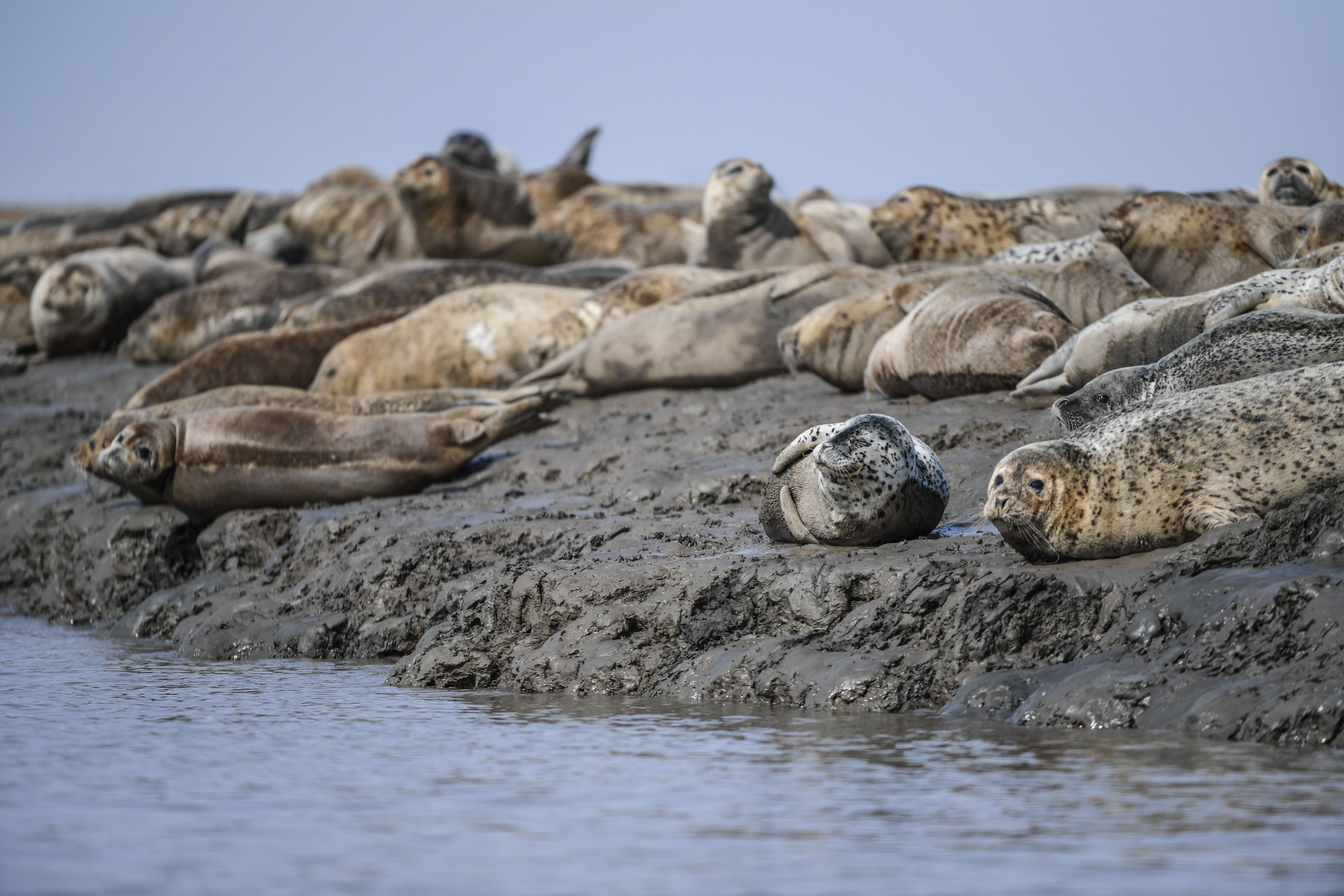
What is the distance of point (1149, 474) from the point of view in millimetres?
4246

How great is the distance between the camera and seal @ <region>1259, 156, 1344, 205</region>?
937 cm

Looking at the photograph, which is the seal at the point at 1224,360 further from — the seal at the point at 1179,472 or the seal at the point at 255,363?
the seal at the point at 255,363

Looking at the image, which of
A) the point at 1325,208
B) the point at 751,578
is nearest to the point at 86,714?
the point at 751,578

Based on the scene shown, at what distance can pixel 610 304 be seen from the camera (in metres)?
10.5

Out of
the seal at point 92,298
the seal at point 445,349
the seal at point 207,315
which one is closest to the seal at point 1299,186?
the seal at point 445,349

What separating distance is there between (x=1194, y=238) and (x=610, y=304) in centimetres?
399

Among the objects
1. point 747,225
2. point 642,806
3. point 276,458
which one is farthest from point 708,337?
point 642,806

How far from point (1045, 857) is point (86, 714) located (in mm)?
2932

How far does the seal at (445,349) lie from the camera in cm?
1052

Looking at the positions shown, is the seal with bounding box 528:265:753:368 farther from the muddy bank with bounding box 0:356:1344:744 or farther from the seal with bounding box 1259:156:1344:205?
the seal with bounding box 1259:156:1344:205

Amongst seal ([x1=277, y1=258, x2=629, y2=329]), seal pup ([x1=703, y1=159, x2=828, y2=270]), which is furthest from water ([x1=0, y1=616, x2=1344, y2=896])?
seal pup ([x1=703, y1=159, x2=828, y2=270])

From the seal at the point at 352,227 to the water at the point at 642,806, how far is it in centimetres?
1385

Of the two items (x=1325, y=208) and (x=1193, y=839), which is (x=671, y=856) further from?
(x=1325, y=208)

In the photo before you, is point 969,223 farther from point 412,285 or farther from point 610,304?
point 412,285
